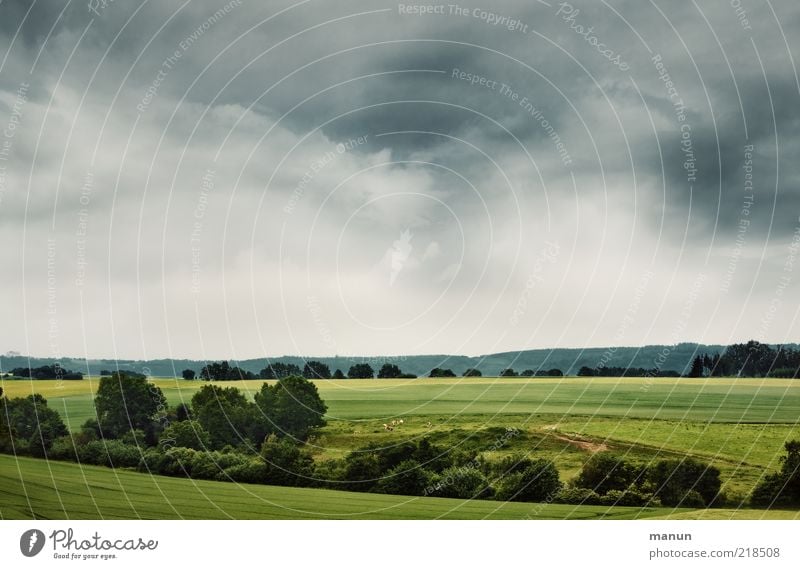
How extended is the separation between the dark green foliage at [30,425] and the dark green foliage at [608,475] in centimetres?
1570

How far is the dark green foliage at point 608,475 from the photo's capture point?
19531 millimetres

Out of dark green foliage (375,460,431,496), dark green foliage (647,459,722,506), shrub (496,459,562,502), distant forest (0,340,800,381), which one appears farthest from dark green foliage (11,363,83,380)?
dark green foliage (647,459,722,506)

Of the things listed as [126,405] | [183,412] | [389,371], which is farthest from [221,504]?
[389,371]

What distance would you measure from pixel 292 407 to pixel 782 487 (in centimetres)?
1425

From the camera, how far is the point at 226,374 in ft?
72.6

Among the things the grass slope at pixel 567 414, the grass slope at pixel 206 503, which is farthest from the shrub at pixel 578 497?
the grass slope at pixel 567 414

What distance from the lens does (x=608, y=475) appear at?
64.8 ft

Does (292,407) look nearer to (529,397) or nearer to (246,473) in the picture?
(246,473)

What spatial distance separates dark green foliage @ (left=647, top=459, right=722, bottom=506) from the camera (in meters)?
19.0

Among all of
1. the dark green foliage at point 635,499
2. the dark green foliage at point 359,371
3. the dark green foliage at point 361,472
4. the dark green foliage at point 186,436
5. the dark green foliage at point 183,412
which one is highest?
the dark green foliage at point 359,371

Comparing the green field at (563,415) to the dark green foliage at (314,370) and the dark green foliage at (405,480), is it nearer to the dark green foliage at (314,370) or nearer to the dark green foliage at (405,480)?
the dark green foliage at (314,370)
